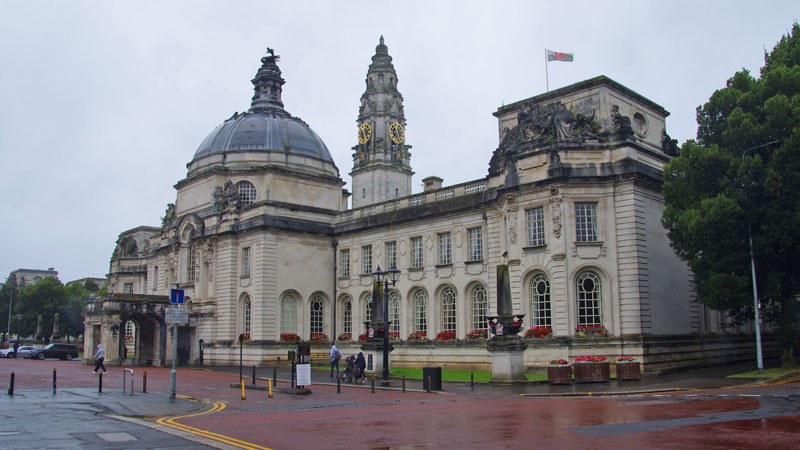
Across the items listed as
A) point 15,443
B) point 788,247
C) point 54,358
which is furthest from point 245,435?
point 54,358

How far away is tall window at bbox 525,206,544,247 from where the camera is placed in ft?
122

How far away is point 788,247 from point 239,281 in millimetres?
35000

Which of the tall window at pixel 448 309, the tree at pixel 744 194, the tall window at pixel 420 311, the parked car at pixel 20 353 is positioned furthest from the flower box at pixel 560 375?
the parked car at pixel 20 353

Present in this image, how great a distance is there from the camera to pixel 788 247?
30328mm

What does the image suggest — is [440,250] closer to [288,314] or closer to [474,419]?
[288,314]

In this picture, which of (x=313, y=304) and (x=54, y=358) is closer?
(x=313, y=304)

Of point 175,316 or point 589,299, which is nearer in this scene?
point 175,316

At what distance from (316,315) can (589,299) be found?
22860 mm

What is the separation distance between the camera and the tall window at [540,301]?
36750 millimetres

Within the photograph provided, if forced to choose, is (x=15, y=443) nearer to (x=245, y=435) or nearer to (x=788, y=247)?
(x=245, y=435)

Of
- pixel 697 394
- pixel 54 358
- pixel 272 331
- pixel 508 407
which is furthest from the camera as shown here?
pixel 54 358

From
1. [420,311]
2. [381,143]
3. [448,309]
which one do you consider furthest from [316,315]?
[381,143]

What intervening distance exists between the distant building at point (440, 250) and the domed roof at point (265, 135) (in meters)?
0.17

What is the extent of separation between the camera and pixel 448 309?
148ft
